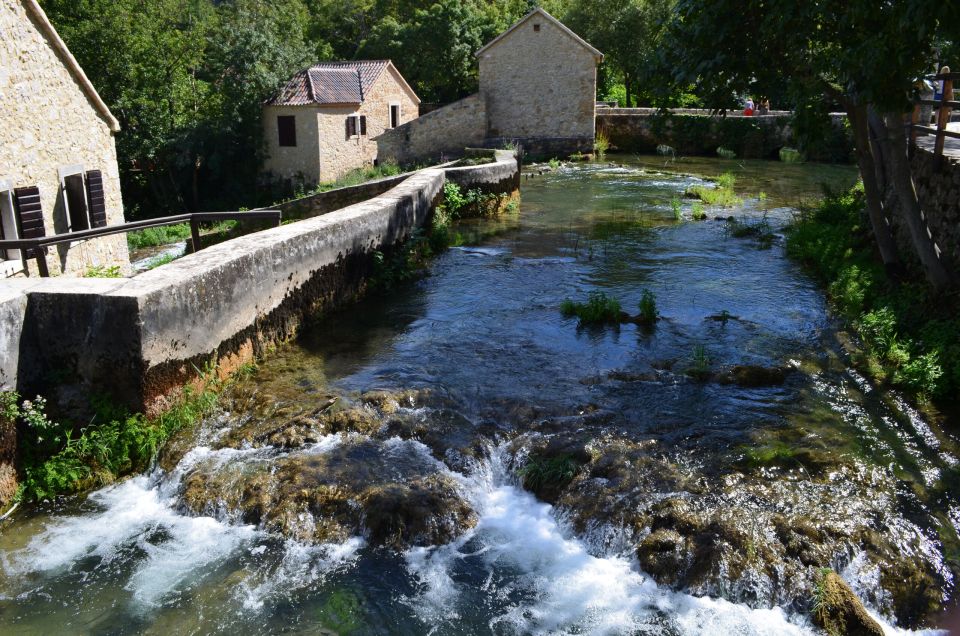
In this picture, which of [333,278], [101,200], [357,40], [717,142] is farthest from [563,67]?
[333,278]

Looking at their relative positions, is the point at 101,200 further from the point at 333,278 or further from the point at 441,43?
the point at 441,43

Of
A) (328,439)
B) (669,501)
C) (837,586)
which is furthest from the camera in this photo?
(328,439)

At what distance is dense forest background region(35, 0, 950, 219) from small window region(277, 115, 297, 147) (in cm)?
104

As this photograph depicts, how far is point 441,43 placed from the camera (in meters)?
38.3

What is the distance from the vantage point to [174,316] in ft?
22.1

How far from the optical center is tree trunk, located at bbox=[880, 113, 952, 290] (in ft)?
29.2

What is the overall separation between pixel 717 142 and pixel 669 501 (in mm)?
28764

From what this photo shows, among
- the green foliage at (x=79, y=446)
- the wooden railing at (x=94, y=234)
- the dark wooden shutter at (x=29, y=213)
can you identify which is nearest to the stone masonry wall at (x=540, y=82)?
the dark wooden shutter at (x=29, y=213)

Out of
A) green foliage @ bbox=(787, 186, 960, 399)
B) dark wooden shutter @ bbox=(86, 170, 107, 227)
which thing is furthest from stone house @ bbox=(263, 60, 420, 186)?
green foliage @ bbox=(787, 186, 960, 399)

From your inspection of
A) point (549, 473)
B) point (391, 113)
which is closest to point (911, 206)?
point (549, 473)

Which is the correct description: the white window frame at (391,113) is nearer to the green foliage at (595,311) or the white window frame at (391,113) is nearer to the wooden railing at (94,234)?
the green foliage at (595,311)

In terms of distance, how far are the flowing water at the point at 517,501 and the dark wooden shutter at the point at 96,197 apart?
6.16 meters

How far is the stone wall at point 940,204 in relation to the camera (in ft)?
31.1

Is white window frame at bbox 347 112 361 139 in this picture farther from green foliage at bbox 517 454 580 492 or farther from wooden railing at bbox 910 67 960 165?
green foliage at bbox 517 454 580 492
